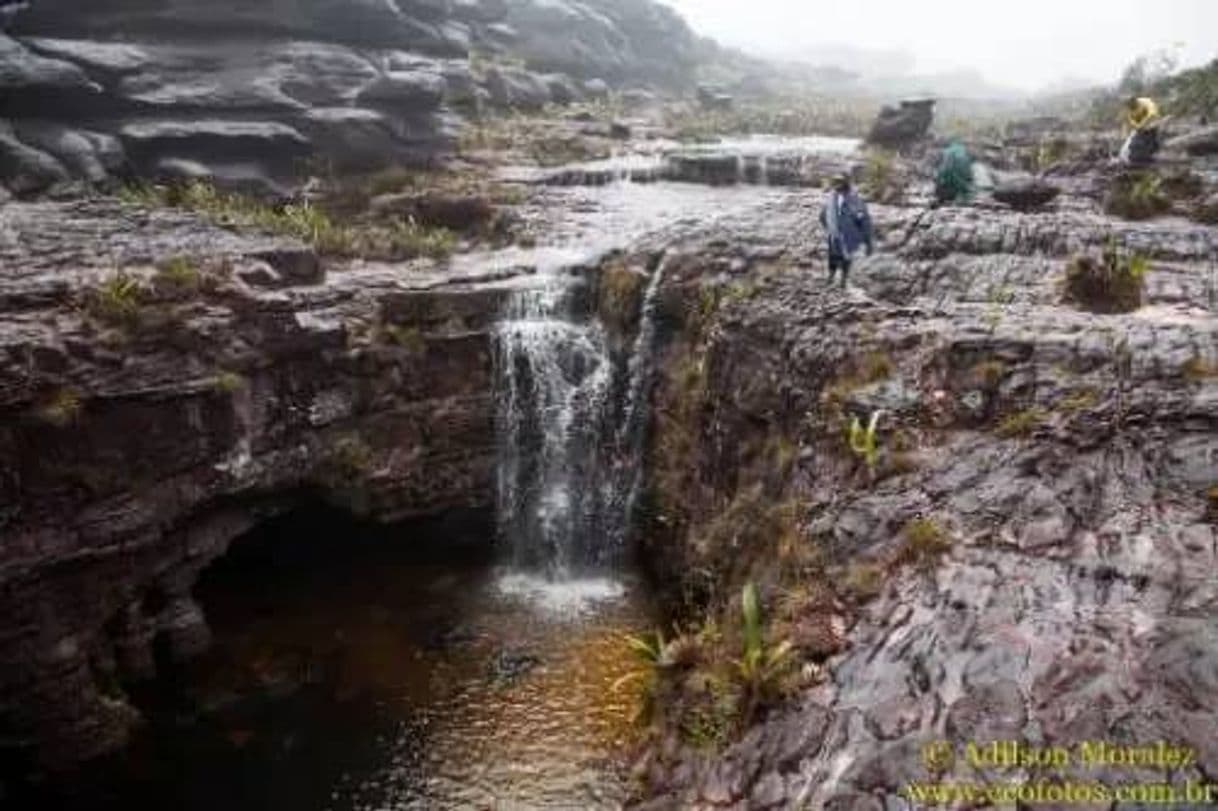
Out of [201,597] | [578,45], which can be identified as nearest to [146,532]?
[201,597]

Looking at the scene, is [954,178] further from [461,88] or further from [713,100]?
[713,100]

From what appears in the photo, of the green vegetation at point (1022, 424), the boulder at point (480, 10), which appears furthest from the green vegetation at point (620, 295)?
the boulder at point (480, 10)

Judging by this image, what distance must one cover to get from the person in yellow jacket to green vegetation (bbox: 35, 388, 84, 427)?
25199 millimetres

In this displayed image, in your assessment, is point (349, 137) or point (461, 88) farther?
point (461, 88)

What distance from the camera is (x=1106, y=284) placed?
17.9 m

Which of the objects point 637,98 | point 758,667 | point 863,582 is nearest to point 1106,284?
point 863,582

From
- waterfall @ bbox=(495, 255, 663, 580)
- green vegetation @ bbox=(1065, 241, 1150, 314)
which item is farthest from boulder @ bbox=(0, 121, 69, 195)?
green vegetation @ bbox=(1065, 241, 1150, 314)

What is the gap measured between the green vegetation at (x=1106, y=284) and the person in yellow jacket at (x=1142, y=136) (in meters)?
10.2

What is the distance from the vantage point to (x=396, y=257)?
25.0 meters

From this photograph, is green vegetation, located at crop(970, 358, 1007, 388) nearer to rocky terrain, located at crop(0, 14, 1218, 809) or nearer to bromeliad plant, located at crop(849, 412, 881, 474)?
rocky terrain, located at crop(0, 14, 1218, 809)

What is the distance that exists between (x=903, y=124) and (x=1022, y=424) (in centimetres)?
3225

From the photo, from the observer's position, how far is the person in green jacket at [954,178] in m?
24.7

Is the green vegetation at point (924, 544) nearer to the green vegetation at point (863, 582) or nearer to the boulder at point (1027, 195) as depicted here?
the green vegetation at point (863, 582)

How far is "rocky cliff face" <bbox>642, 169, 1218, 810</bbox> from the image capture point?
10.3 meters
